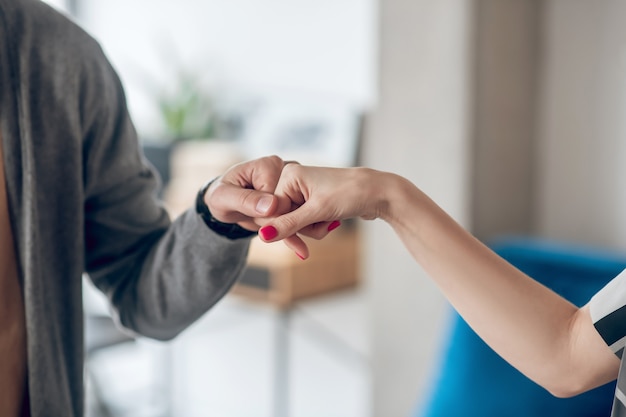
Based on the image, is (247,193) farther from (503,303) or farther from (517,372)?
(517,372)

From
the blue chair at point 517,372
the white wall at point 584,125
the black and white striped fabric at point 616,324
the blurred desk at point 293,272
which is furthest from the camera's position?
the blurred desk at point 293,272

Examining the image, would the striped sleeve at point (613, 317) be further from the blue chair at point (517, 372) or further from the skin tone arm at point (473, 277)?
the blue chair at point (517, 372)

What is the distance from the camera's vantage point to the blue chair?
51.3 inches

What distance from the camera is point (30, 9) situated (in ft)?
2.78

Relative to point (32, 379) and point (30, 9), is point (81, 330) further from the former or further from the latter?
point (30, 9)

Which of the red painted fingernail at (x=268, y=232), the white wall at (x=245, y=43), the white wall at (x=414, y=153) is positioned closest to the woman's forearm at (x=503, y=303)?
the red painted fingernail at (x=268, y=232)

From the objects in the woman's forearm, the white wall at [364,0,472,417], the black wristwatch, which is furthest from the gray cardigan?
the white wall at [364,0,472,417]

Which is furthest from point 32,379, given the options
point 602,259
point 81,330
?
point 602,259

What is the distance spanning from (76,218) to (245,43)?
7.57ft

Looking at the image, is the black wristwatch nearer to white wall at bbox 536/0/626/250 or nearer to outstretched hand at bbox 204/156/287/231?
outstretched hand at bbox 204/156/287/231

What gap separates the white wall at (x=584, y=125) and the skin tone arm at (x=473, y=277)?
42.3 inches

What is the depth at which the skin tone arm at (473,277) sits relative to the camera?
756 mm

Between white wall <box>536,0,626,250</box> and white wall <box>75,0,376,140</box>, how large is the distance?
0.58 meters

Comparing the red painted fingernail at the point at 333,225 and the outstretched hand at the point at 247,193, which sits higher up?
the outstretched hand at the point at 247,193
